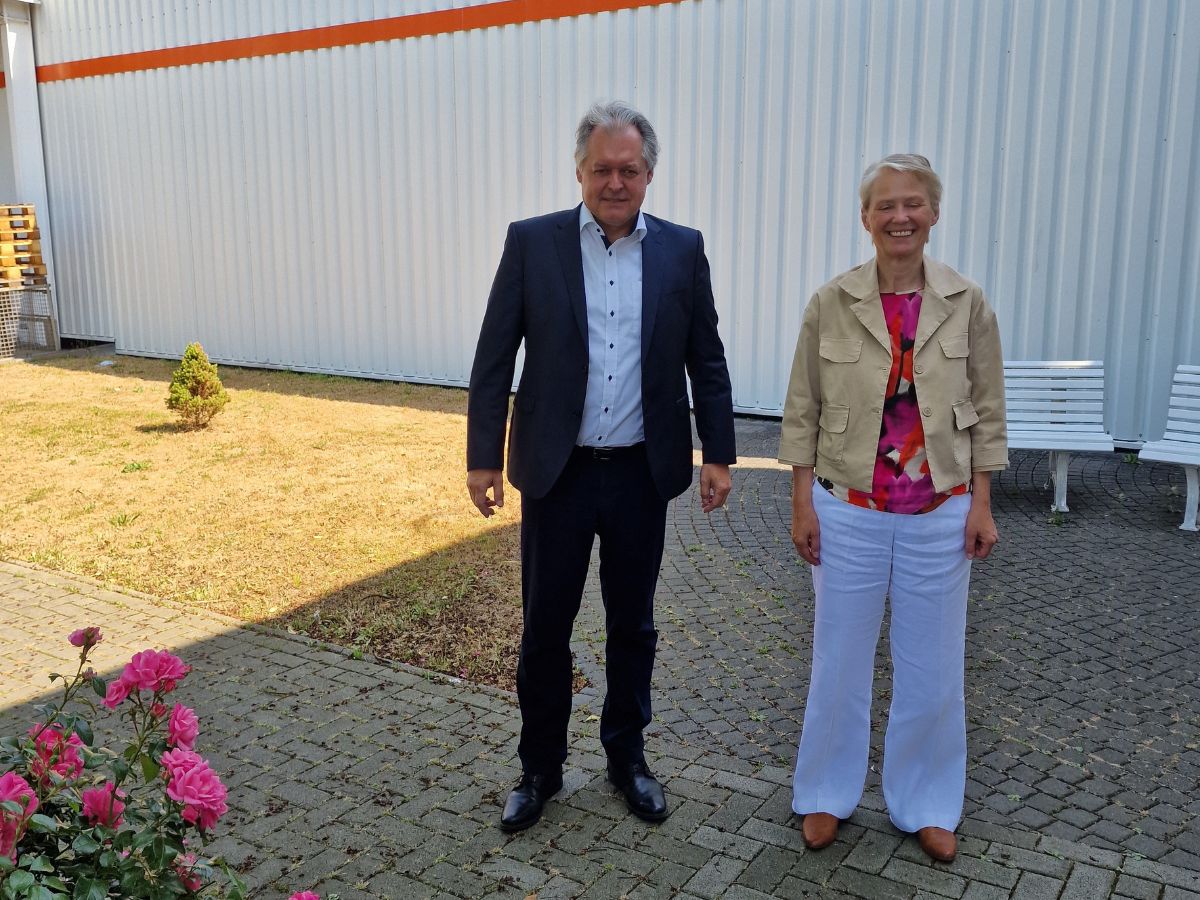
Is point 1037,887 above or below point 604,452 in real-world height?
below

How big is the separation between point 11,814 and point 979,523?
2582 mm

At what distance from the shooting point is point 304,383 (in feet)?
43.9

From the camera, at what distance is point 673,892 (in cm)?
326

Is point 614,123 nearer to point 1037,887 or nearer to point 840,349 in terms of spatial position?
point 840,349

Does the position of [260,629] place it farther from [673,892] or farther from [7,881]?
[7,881]

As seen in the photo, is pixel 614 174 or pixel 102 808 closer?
pixel 102 808

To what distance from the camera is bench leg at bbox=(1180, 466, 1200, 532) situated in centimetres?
702

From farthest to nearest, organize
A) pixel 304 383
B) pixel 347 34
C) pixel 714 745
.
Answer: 1. pixel 304 383
2. pixel 347 34
3. pixel 714 745

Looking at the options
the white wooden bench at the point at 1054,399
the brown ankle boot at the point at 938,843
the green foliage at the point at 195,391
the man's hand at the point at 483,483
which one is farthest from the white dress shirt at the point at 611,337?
the green foliage at the point at 195,391

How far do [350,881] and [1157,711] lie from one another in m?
3.21

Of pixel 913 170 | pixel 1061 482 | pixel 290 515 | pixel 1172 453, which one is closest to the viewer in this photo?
pixel 913 170

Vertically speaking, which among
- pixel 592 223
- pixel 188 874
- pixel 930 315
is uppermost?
pixel 592 223

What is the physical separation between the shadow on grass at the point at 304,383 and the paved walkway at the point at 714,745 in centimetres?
572

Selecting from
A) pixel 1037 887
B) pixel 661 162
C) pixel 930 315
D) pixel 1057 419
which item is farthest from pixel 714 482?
pixel 661 162
